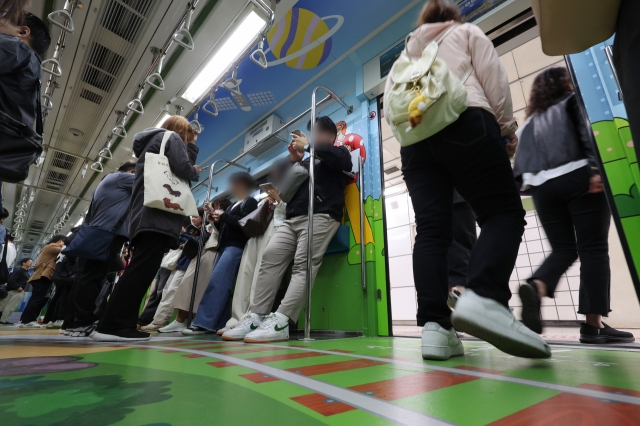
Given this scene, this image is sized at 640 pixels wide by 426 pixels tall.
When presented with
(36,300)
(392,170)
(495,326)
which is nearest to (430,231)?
(495,326)

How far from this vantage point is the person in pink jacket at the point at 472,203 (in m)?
0.83

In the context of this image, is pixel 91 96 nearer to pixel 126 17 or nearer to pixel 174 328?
pixel 126 17

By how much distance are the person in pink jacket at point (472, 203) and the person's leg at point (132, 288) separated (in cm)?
140

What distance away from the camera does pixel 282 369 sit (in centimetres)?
85

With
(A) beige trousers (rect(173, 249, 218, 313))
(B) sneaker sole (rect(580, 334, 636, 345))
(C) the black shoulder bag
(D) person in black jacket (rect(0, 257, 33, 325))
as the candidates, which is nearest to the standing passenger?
(C) the black shoulder bag

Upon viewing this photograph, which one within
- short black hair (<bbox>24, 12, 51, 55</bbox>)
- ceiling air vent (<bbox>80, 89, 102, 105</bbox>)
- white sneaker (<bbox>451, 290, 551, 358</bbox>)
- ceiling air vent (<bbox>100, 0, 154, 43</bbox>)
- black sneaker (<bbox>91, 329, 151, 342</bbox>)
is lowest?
black sneaker (<bbox>91, 329, 151, 342</bbox>)

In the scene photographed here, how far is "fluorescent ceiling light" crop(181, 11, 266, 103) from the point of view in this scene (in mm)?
2831

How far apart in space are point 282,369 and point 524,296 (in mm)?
956

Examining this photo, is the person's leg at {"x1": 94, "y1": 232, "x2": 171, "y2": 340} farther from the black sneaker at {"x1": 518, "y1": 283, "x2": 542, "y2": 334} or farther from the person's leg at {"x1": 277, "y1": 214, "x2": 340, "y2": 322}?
the black sneaker at {"x1": 518, "y1": 283, "x2": 542, "y2": 334}

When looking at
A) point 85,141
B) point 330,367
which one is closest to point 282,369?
point 330,367

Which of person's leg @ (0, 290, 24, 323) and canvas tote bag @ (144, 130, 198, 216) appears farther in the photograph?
person's leg @ (0, 290, 24, 323)

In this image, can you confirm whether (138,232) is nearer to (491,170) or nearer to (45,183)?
(491,170)

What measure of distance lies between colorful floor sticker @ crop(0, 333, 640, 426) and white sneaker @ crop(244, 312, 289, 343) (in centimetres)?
73

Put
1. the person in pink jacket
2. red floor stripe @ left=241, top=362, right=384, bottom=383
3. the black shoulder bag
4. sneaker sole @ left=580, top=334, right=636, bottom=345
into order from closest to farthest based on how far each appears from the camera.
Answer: red floor stripe @ left=241, top=362, right=384, bottom=383 < the person in pink jacket < the black shoulder bag < sneaker sole @ left=580, top=334, right=636, bottom=345
